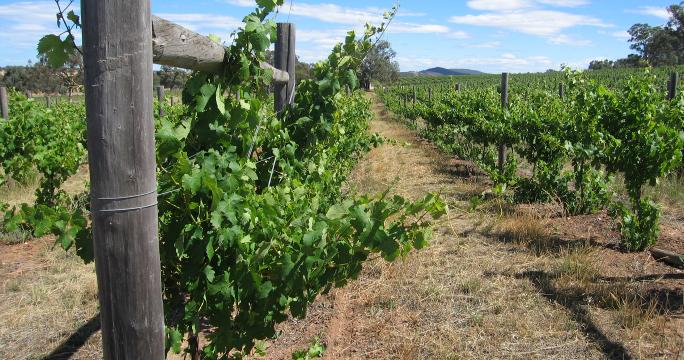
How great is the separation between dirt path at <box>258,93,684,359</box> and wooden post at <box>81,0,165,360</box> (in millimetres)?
1851

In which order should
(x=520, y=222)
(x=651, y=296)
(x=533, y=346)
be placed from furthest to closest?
1. (x=520, y=222)
2. (x=651, y=296)
3. (x=533, y=346)

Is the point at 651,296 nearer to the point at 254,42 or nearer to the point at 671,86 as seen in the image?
the point at 254,42

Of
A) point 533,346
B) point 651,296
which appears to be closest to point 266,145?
point 533,346

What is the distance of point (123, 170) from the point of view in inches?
53.5

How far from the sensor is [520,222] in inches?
240

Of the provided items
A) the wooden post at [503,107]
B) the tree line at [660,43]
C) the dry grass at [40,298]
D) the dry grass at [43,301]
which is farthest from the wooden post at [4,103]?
the tree line at [660,43]

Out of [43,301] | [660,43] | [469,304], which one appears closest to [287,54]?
[469,304]

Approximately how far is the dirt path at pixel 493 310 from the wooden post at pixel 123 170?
185 cm

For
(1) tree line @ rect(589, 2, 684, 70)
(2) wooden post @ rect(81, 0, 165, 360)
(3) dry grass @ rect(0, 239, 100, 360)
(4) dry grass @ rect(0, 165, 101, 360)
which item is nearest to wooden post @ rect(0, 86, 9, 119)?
(4) dry grass @ rect(0, 165, 101, 360)

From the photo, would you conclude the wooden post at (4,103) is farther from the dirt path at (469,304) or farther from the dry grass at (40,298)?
the dirt path at (469,304)

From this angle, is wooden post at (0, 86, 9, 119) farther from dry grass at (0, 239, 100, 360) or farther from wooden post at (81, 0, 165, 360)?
wooden post at (81, 0, 165, 360)

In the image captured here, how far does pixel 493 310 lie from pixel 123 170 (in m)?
3.37

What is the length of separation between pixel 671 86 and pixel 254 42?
29.5 ft

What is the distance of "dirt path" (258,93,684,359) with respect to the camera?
355 cm
